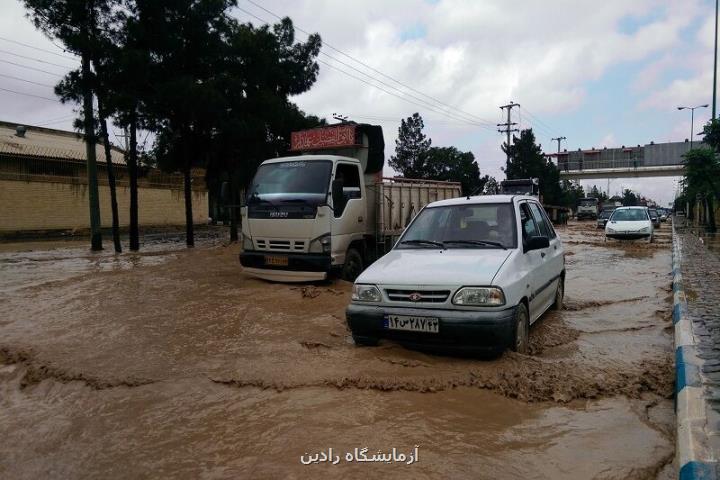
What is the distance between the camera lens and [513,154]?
51.2 m

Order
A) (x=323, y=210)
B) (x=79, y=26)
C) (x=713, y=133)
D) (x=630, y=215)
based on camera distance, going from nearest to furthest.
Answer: (x=323, y=210) < (x=79, y=26) < (x=713, y=133) < (x=630, y=215)

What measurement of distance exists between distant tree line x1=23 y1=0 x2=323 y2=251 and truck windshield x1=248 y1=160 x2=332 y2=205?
7.84 m

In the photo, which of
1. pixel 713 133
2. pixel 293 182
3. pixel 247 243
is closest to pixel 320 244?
pixel 293 182

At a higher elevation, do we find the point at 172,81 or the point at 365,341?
the point at 172,81

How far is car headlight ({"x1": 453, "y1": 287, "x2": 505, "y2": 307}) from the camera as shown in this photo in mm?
4387

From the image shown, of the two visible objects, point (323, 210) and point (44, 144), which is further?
point (44, 144)

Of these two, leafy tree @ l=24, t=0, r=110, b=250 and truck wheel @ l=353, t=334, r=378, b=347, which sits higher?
leafy tree @ l=24, t=0, r=110, b=250

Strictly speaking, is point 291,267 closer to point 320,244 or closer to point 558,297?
point 320,244

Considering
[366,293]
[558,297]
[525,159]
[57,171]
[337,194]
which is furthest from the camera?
[525,159]

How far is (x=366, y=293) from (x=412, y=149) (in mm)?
36748

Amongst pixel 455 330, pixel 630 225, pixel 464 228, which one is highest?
pixel 464 228

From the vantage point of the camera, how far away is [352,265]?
9.36m

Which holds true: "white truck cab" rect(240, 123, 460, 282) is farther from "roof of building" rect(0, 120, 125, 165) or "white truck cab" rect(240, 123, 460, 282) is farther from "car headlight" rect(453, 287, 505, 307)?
"roof of building" rect(0, 120, 125, 165)

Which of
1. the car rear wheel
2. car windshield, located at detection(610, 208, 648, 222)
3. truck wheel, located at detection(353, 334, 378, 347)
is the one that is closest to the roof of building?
car windshield, located at detection(610, 208, 648, 222)
